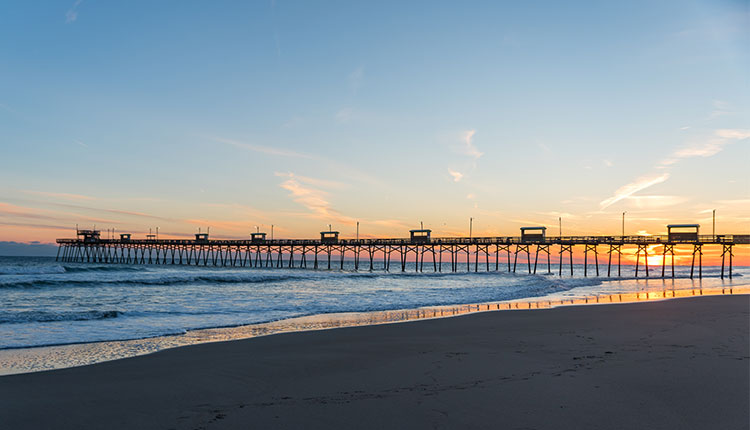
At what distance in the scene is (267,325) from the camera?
12352 mm

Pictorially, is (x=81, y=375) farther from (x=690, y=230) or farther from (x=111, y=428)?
(x=690, y=230)

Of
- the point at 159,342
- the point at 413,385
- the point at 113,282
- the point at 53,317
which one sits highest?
the point at 413,385

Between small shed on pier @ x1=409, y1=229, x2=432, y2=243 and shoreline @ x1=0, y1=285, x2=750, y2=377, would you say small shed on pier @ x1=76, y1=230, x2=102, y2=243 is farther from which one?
shoreline @ x1=0, y1=285, x2=750, y2=377

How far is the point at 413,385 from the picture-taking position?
18.5ft

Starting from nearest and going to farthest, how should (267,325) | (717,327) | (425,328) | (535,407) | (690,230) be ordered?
1. (535,407)
2. (717,327)
3. (425,328)
4. (267,325)
5. (690,230)

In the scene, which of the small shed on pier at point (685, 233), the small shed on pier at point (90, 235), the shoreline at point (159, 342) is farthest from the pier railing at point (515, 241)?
the shoreline at point (159, 342)

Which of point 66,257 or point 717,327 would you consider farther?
point 66,257

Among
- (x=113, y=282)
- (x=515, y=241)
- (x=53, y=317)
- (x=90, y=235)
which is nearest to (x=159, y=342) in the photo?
(x=53, y=317)

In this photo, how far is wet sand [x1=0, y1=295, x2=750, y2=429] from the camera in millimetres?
4418

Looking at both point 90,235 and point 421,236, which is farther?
point 90,235

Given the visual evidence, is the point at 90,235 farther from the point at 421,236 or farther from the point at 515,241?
the point at 515,241

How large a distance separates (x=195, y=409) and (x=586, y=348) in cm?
630

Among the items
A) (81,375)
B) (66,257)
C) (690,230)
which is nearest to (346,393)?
(81,375)

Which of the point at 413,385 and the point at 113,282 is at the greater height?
the point at 413,385
